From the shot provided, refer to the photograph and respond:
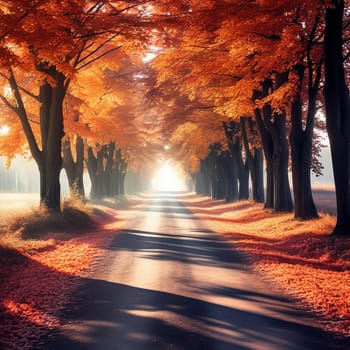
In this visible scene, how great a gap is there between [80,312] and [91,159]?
33.5 metres

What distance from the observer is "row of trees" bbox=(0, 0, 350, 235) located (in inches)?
533

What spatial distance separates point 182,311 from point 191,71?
52.0ft

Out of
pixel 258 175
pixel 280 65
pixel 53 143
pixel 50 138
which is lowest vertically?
pixel 258 175

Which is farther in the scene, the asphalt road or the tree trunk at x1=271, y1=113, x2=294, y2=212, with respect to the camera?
the tree trunk at x1=271, y1=113, x2=294, y2=212

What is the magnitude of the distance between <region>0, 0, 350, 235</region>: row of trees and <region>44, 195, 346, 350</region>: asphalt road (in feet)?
18.3

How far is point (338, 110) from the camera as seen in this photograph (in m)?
13.7

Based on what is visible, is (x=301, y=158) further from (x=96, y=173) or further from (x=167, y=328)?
(x=96, y=173)

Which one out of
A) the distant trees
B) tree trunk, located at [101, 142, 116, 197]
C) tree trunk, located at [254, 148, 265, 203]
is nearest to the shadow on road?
the distant trees

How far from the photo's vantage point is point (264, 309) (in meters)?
7.56

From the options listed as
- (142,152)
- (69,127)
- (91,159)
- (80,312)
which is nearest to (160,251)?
(80,312)

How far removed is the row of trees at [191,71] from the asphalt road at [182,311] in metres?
5.57

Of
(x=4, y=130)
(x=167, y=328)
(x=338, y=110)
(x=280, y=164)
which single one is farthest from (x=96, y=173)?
(x=167, y=328)

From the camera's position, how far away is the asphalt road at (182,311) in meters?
6.05

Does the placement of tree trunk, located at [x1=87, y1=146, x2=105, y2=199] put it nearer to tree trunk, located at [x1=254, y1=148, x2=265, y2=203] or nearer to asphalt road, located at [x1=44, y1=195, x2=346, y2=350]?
tree trunk, located at [x1=254, y1=148, x2=265, y2=203]
